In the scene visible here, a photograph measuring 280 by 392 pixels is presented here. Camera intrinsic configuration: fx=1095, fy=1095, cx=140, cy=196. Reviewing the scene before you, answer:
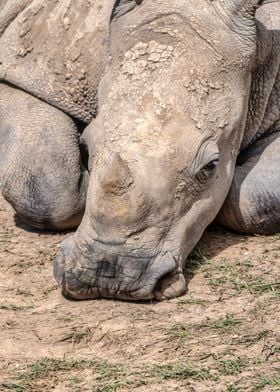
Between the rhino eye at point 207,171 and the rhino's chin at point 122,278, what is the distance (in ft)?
1.82

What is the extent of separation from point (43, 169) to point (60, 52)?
92 cm

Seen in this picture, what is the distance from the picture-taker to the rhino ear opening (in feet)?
24.4

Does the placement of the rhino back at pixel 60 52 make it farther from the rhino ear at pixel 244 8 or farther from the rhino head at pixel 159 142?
the rhino ear at pixel 244 8

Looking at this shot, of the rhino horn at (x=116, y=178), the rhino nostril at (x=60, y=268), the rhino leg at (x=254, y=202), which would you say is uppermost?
the rhino horn at (x=116, y=178)

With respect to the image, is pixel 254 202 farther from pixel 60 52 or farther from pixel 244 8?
pixel 60 52

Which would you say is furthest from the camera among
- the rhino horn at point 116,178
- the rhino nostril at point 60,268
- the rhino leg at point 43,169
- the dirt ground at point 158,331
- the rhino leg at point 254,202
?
the rhino leg at point 43,169

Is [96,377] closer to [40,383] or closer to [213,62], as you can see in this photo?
[40,383]

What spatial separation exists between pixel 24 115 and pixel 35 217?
0.83 metres

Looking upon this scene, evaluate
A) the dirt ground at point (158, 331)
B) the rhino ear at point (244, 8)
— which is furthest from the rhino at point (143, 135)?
the dirt ground at point (158, 331)

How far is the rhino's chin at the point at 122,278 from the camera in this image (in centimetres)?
672

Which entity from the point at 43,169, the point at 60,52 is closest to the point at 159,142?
the point at 43,169

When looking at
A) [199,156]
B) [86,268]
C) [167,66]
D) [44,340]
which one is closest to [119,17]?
[167,66]

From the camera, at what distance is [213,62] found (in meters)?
7.09

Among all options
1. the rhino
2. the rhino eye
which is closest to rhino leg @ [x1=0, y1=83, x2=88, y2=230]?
the rhino
